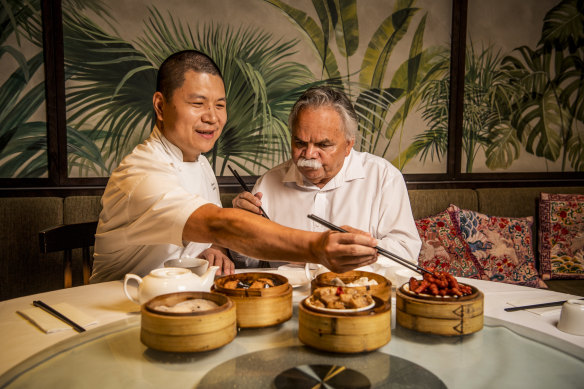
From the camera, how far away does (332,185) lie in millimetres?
2590

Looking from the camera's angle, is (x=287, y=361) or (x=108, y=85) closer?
(x=287, y=361)

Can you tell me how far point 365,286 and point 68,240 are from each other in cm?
151

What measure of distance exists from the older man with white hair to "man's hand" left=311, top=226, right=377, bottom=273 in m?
1.03

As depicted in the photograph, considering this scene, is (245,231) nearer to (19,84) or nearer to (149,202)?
(149,202)

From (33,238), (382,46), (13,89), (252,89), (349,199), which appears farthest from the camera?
(382,46)

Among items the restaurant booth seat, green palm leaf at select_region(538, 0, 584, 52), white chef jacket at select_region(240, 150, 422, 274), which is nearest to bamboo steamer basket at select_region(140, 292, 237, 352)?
white chef jacket at select_region(240, 150, 422, 274)

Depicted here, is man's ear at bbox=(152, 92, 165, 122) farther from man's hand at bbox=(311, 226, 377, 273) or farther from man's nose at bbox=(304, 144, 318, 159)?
man's hand at bbox=(311, 226, 377, 273)

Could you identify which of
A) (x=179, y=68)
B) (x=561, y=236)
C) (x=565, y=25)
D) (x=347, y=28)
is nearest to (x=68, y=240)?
(x=179, y=68)

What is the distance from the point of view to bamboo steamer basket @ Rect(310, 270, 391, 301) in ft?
4.04

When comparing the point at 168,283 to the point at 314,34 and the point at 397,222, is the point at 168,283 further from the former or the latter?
the point at 314,34

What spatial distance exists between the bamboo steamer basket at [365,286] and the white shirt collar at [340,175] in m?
1.19

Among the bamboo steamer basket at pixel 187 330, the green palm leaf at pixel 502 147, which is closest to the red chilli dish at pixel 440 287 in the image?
the bamboo steamer basket at pixel 187 330

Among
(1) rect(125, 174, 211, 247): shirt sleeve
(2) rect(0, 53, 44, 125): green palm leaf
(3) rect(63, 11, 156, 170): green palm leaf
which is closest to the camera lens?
(1) rect(125, 174, 211, 247): shirt sleeve

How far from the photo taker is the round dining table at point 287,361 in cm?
90
